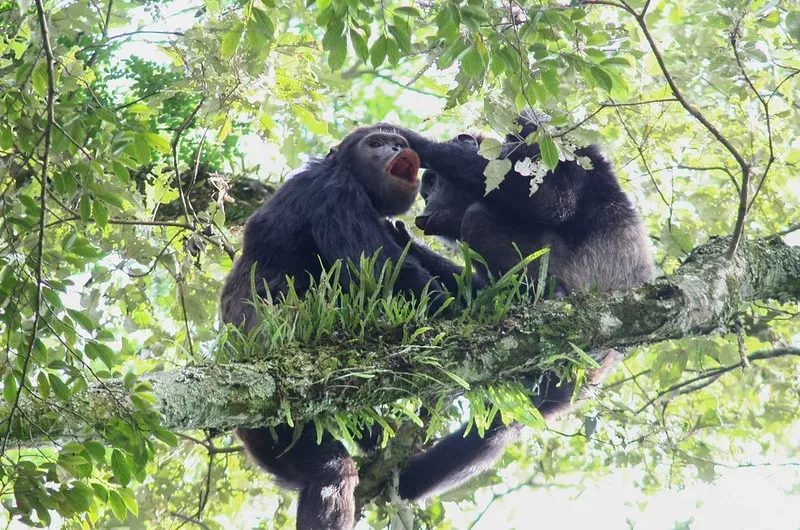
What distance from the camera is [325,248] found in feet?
14.9

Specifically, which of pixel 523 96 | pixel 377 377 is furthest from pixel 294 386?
pixel 523 96

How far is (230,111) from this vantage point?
5152mm

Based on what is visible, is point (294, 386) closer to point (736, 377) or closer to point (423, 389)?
point (423, 389)

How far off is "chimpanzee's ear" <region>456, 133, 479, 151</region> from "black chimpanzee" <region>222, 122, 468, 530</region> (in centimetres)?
34

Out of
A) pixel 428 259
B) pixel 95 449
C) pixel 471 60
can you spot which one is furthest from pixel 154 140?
pixel 428 259

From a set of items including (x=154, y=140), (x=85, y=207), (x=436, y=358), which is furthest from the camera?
(x=436, y=358)

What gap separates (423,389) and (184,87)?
7.52 ft

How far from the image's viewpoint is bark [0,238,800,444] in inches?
109

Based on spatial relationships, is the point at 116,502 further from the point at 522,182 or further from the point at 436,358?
the point at 522,182

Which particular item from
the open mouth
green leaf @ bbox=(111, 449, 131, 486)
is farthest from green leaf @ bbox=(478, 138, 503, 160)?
green leaf @ bbox=(111, 449, 131, 486)

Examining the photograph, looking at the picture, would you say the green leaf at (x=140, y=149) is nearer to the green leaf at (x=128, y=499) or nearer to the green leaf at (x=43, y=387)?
the green leaf at (x=43, y=387)

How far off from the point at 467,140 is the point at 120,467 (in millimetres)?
3385

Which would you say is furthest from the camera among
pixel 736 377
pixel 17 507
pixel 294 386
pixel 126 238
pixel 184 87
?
pixel 736 377

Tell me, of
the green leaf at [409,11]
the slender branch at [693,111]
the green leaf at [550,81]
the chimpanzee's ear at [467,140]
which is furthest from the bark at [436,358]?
the chimpanzee's ear at [467,140]
